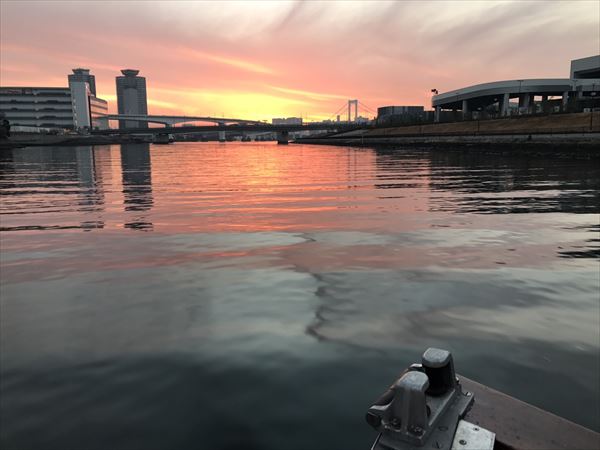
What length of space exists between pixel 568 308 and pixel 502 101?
135 metres

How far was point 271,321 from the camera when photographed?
6.71m

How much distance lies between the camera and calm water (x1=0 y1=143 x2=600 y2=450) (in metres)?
4.49

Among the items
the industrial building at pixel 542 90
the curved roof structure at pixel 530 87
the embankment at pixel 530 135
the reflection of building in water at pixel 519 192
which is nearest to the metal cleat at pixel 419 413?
the reflection of building in water at pixel 519 192

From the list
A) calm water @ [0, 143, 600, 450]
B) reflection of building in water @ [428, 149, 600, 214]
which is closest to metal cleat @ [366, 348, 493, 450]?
calm water @ [0, 143, 600, 450]

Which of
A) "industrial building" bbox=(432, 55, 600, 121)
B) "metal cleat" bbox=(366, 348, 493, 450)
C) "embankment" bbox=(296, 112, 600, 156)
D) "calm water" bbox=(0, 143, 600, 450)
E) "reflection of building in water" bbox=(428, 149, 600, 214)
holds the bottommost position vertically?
"calm water" bbox=(0, 143, 600, 450)

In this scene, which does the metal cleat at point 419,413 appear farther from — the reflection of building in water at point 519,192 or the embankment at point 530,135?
the embankment at point 530,135

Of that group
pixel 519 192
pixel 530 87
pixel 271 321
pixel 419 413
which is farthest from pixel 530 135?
pixel 419 413

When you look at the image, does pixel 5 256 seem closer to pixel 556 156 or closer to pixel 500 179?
pixel 500 179

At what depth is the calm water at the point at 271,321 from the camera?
14.7 ft

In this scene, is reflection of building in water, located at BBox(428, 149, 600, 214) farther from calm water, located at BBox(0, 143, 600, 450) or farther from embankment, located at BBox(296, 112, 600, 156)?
embankment, located at BBox(296, 112, 600, 156)

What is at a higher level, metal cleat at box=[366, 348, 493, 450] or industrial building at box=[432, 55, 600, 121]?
industrial building at box=[432, 55, 600, 121]

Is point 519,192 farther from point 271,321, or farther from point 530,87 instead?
point 530,87

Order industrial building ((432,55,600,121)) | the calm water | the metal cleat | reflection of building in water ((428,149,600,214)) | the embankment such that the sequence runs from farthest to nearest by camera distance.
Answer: industrial building ((432,55,600,121)) < the embankment < reflection of building in water ((428,149,600,214)) < the calm water < the metal cleat

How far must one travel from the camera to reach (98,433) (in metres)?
4.22
